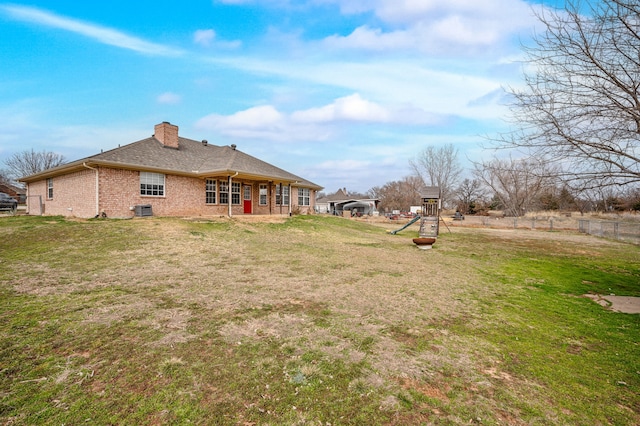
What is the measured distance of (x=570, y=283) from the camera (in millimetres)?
7723

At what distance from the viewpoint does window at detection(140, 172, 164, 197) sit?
16172 millimetres

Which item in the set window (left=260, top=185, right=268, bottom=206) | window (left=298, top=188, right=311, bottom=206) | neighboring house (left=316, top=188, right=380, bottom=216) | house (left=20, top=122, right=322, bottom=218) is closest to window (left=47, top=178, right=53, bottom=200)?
house (left=20, top=122, right=322, bottom=218)

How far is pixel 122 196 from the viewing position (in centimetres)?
1538

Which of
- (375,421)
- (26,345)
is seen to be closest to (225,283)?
(26,345)

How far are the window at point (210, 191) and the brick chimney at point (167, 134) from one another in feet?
11.0

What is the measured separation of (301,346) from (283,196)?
68.1 ft

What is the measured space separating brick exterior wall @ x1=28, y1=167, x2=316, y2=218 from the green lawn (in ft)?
24.0

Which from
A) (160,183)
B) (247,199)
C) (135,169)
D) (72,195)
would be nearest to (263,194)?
(247,199)

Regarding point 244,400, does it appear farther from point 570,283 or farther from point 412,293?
point 570,283

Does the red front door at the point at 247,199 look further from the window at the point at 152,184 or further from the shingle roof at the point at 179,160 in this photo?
the window at the point at 152,184

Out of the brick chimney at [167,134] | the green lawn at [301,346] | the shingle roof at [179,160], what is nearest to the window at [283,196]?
the shingle roof at [179,160]

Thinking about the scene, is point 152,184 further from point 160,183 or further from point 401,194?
point 401,194

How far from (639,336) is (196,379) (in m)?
6.13

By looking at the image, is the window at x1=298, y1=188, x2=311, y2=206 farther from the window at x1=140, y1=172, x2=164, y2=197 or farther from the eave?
the window at x1=140, y1=172, x2=164, y2=197
